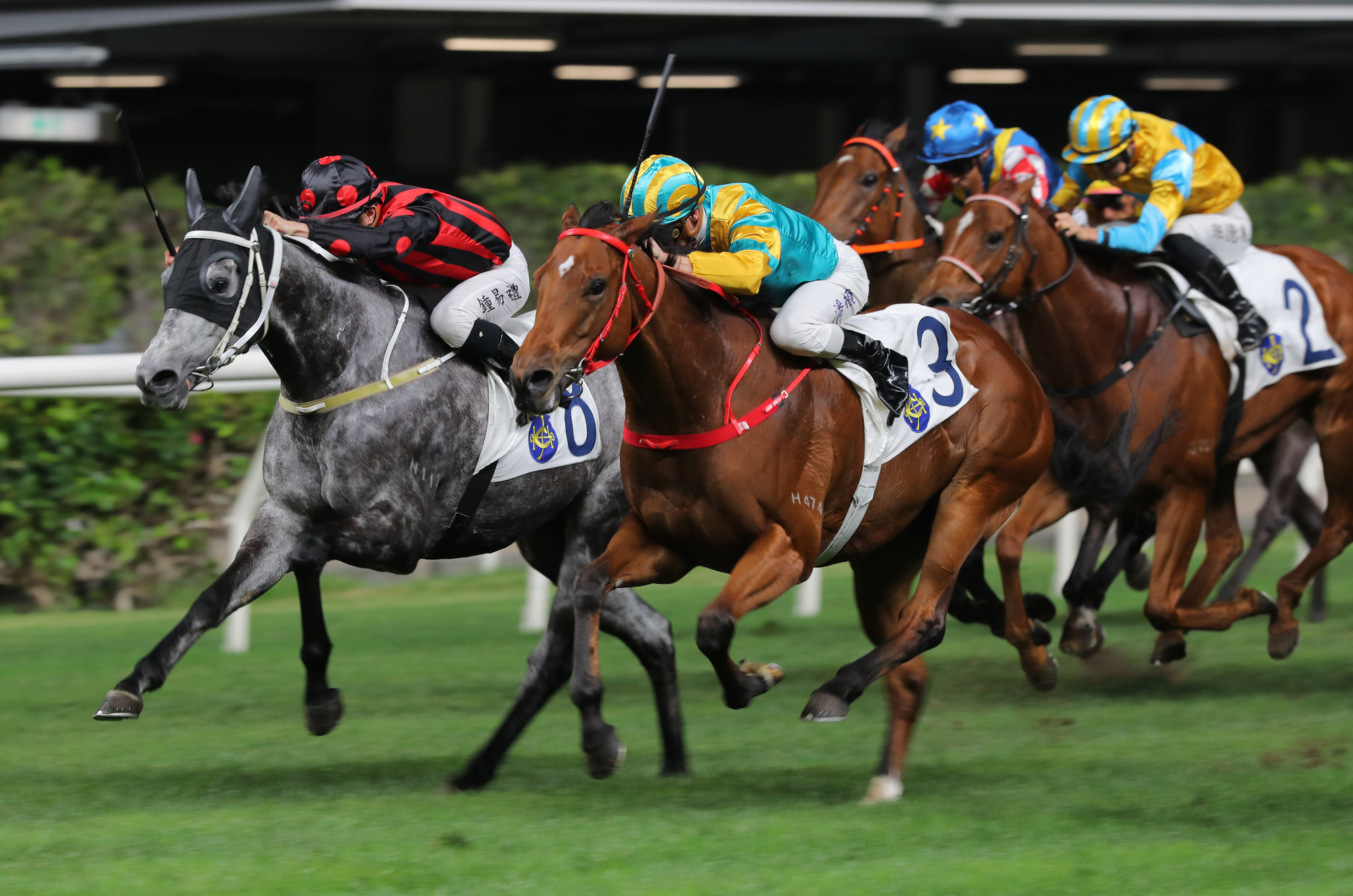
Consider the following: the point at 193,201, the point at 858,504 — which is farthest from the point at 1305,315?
the point at 193,201

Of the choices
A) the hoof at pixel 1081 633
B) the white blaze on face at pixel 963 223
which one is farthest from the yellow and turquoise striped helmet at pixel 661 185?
the hoof at pixel 1081 633

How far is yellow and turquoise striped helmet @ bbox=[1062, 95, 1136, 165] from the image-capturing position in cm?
611

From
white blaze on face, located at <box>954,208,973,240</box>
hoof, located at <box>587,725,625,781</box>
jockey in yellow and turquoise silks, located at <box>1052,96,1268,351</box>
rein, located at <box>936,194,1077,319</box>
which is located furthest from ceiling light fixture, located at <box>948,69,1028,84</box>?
hoof, located at <box>587,725,625,781</box>

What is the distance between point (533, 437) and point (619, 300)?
40.5 inches

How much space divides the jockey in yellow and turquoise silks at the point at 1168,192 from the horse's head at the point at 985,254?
0.28 m

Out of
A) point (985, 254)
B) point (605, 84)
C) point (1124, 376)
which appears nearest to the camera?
point (985, 254)

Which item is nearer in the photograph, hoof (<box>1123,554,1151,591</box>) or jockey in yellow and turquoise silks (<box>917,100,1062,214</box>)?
jockey in yellow and turquoise silks (<box>917,100,1062,214</box>)

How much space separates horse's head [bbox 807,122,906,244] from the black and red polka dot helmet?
5.53 feet

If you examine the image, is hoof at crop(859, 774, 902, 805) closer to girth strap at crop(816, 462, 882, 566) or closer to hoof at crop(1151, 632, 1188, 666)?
girth strap at crop(816, 462, 882, 566)

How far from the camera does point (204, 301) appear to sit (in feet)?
14.6

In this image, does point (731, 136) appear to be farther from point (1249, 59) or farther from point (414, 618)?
point (414, 618)

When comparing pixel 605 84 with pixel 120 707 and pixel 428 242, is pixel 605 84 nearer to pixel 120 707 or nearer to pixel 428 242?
pixel 428 242

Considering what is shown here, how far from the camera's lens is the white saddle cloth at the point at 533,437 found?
4973 millimetres

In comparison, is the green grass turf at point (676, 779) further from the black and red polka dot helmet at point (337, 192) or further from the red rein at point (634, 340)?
the black and red polka dot helmet at point (337, 192)
